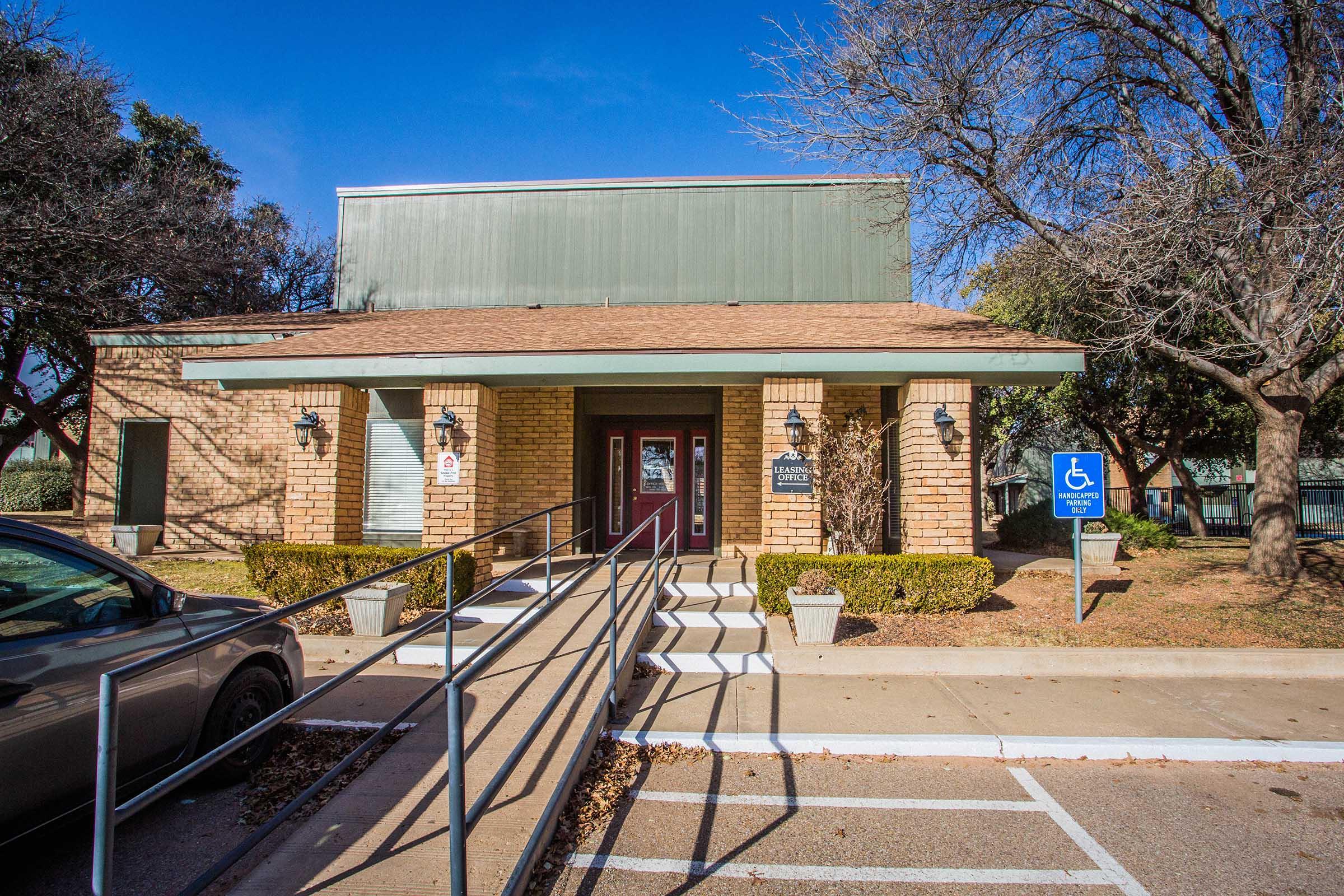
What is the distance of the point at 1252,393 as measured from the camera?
8.92 meters

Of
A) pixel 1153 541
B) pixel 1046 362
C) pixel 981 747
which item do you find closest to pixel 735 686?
pixel 981 747

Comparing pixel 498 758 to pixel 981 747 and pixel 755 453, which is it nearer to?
pixel 981 747

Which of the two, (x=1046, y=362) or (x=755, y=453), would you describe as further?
(x=755, y=453)

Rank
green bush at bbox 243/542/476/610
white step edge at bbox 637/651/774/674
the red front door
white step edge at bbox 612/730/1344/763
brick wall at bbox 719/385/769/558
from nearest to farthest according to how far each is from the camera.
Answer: white step edge at bbox 612/730/1344/763 < white step edge at bbox 637/651/774/674 < green bush at bbox 243/542/476/610 < brick wall at bbox 719/385/769/558 < the red front door

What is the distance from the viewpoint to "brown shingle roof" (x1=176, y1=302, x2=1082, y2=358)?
317 inches

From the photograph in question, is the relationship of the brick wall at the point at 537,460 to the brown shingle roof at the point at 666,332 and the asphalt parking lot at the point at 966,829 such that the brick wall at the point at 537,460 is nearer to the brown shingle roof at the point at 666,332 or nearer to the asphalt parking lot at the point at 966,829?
the brown shingle roof at the point at 666,332

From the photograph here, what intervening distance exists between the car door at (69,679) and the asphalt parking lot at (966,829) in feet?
6.70

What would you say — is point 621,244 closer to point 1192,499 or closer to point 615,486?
point 615,486

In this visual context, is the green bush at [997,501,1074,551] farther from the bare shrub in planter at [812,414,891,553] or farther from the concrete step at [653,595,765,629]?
the concrete step at [653,595,765,629]

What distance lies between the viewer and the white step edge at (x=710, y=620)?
7074mm

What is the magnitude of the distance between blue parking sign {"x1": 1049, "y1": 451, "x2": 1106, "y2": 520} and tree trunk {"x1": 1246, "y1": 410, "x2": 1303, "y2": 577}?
3396 mm

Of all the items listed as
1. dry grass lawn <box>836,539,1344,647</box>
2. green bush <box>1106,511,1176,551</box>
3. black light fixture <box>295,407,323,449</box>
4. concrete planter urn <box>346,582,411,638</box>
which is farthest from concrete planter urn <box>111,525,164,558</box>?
green bush <box>1106,511,1176,551</box>

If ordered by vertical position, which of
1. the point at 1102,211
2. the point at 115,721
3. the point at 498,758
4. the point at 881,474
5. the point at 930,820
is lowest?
the point at 930,820

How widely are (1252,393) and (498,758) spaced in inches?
403
